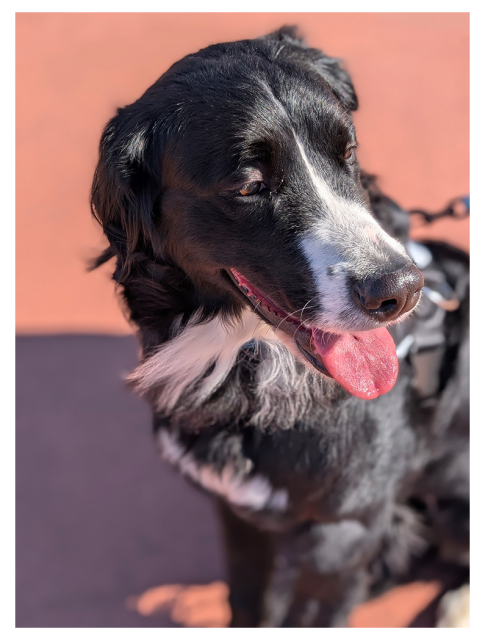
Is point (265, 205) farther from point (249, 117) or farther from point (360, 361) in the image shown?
point (360, 361)

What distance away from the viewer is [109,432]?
4.08m

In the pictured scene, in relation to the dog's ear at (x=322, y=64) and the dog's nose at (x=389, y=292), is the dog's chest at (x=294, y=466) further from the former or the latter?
the dog's ear at (x=322, y=64)

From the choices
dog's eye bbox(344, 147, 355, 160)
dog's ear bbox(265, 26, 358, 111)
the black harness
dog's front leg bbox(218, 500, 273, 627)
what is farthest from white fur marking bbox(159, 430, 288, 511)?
dog's ear bbox(265, 26, 358, 111)

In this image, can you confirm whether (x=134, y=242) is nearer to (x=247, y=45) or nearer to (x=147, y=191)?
(x=147, y=191)

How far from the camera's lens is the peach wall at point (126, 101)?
4988 mm

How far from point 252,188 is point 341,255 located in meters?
0.41

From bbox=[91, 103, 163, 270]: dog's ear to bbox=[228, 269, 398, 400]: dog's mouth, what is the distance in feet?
1.38

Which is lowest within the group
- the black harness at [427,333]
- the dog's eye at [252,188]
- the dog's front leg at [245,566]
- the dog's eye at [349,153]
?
the dog's front leg at [245,566]

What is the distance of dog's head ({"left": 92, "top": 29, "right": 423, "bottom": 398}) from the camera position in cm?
191

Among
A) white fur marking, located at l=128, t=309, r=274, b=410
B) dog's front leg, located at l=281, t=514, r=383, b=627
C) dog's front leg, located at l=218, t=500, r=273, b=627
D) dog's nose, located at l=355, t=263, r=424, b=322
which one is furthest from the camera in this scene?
dog's front leg, located at l=218, t=500, r=273, b=627

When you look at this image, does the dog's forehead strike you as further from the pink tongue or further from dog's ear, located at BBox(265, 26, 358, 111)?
the pink tongue

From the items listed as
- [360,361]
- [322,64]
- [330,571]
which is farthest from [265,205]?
[330,571]

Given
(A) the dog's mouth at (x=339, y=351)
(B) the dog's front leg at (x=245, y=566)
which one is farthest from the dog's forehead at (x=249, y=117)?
(B) the dog's front leg at (x=245, y=566)

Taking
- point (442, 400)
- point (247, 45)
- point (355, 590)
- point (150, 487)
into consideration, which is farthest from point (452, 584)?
point (247, 45)
